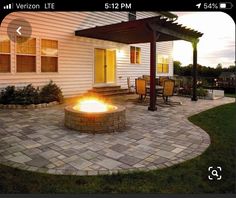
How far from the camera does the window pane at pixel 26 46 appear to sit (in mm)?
8973

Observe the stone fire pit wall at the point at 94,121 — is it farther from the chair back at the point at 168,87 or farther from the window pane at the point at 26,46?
the window pane at the point at 26,46

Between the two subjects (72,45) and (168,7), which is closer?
(168,7)

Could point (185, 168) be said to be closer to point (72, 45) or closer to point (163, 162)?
point (163, 162)

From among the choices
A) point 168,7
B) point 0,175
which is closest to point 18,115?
point 0,175

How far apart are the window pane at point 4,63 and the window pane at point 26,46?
1.68ft

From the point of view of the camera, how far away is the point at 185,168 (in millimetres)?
3354

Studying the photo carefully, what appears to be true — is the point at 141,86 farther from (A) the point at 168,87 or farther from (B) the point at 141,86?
(A) the point at 168,87

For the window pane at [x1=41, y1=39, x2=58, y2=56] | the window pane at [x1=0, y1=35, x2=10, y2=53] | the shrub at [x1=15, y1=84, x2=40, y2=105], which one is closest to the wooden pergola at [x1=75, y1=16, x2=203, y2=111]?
the window pane at [x1=41, y1=39, x2=58, y2=56]

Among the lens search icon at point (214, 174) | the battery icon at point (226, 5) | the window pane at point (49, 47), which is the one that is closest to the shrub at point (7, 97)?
the window pane at point (49, 47)

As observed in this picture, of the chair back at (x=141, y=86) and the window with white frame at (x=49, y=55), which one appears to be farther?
the window with white frame at (x=49, y=55)

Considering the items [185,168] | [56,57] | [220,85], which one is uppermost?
[56,57]

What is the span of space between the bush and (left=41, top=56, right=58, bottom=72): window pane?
1.09 meters

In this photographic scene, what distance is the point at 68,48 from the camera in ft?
35.0

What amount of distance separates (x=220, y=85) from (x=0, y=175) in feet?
50.6
